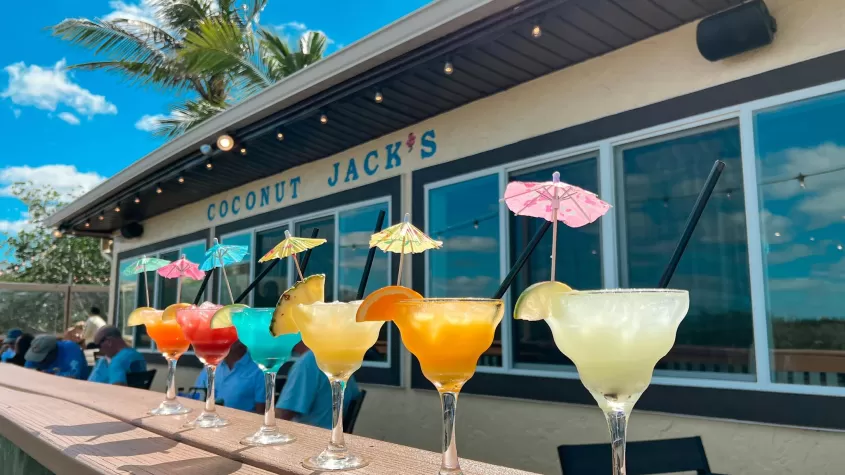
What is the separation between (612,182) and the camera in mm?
3328

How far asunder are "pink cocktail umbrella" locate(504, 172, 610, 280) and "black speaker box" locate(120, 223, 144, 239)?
8.79 meters

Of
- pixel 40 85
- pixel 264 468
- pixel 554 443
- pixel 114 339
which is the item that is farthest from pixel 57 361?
pixel 40 85

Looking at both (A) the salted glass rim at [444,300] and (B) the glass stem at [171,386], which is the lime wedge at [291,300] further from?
(B) the glass stem at [171,386]

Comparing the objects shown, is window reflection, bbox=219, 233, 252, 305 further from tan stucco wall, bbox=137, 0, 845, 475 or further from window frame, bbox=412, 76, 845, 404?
window frame, bbox=412, 76, 845, 404

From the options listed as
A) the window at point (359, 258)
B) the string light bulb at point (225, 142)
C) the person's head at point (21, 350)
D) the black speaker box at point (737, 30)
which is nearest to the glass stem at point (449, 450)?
the black speaker box at point (737, 30)

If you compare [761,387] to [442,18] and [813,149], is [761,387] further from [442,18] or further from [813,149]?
[442,18]

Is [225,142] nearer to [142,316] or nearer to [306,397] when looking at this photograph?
[306,397]

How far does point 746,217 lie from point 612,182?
0.72 m

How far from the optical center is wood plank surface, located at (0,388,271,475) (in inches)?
41.9

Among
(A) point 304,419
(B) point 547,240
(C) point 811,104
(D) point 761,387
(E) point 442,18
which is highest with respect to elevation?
(E) point 442,18

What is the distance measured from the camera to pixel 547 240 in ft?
12.3

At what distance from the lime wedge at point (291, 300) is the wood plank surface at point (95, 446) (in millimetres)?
267

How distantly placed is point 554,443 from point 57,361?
5230 millimetres

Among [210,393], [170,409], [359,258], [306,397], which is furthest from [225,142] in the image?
[210,393]
